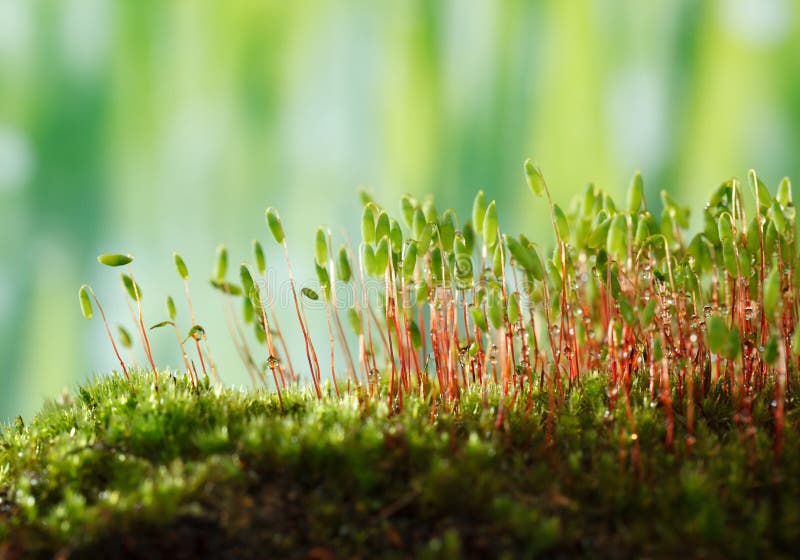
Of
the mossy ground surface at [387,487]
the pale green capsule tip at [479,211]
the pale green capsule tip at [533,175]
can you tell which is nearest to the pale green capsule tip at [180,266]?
the mossy ground surface at [387,487]

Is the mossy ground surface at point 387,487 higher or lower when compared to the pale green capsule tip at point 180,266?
lower

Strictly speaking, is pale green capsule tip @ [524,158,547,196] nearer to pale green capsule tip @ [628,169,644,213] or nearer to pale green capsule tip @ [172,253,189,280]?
pale green capsule tip @ [628,169,644,213]

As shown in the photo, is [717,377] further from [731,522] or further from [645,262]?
[731,522]

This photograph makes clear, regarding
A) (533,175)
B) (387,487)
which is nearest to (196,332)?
(387,487)

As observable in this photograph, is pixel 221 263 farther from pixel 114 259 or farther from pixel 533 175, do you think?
pixel 533 175

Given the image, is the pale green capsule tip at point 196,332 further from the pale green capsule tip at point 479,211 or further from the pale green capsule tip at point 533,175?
the pale green capsule tip at point 533,175

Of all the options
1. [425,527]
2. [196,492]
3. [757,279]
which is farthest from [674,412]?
[196,492]

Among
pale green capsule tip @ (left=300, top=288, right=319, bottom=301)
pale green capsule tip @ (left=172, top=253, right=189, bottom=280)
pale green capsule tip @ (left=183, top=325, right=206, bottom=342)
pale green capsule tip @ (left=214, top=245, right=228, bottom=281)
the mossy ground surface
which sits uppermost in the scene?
pale green capsule tip @ (left=172, top=253, right=189, bottom=280)

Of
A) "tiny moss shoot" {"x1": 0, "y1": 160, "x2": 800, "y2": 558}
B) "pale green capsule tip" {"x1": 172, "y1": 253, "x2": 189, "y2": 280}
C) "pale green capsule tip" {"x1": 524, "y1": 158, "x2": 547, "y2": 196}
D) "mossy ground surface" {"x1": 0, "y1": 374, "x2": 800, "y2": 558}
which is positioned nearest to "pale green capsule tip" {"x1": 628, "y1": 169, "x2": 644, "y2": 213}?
"tiny moss shoot" {"x1": 0, "y1": 160, "x2": 800, "y2": 558}
